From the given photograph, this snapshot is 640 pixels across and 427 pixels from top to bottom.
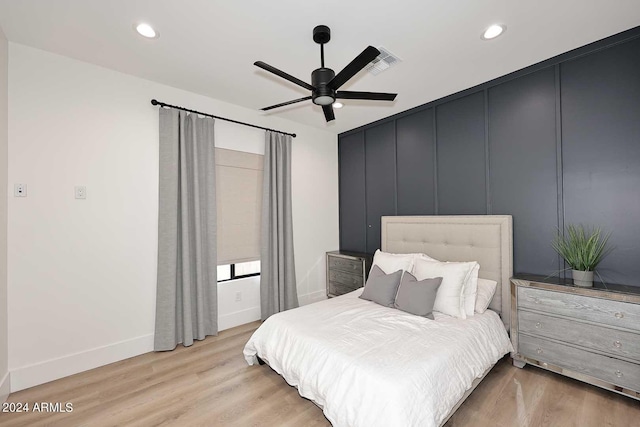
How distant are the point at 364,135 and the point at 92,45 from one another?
331 centimetres

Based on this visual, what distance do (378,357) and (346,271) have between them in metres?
2.46

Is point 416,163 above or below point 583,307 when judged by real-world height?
above

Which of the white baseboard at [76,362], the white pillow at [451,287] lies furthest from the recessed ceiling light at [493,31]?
the white baseboard at [76,362]

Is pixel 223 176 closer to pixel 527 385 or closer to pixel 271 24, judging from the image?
pixel 271 24

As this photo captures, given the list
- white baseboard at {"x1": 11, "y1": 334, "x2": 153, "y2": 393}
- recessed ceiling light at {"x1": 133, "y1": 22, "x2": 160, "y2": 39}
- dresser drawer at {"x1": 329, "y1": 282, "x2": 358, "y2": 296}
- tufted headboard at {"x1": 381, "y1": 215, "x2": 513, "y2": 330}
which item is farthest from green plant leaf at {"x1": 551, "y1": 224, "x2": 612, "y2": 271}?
white baseboard at {"x1": 11, "y1": 334, "x2": 153, "y2": 393}

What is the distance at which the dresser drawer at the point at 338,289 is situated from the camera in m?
4.23

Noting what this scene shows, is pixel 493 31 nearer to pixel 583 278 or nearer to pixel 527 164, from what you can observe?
pixel 527 164

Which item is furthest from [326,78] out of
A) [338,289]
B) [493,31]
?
[338,289]

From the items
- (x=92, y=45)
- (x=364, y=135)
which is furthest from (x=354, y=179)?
(x=92, y=45)

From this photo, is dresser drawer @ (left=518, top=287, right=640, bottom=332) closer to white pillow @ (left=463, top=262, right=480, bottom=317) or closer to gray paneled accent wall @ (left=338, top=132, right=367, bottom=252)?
white pillow @ (left=463, top=262, right=480, bottom=317)

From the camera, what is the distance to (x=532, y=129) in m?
2.81

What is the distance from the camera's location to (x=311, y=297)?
441 centimetres

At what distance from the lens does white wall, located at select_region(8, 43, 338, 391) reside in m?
2.35

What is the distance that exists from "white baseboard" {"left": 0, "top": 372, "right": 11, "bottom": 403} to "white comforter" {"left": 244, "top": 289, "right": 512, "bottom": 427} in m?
1.75
